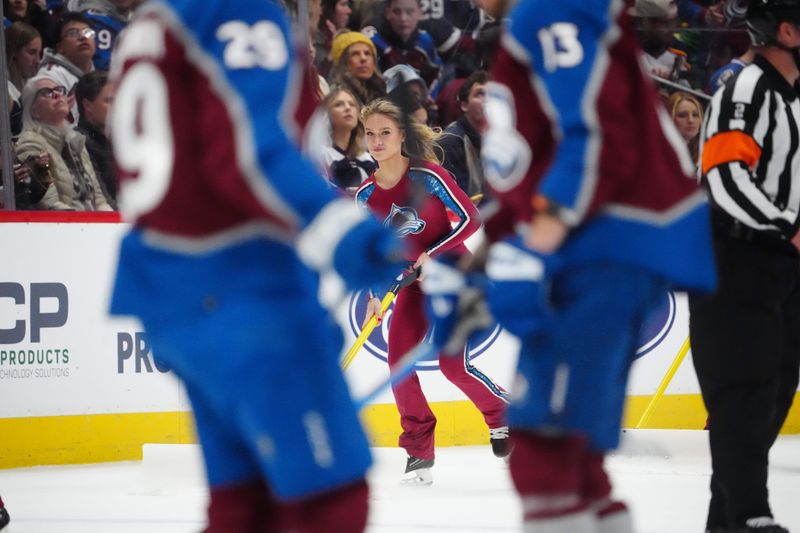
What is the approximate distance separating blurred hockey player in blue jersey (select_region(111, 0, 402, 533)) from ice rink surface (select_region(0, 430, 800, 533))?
221cm

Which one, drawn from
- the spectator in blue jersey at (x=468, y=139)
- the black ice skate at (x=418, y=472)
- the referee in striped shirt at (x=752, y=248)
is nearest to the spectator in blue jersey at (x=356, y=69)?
the spectator in blue jersey at (x=468, y=139)

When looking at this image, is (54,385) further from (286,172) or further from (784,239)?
(286,172)

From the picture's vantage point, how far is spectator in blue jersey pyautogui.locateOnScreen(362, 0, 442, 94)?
7.25 m

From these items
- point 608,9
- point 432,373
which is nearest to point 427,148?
point 432,373

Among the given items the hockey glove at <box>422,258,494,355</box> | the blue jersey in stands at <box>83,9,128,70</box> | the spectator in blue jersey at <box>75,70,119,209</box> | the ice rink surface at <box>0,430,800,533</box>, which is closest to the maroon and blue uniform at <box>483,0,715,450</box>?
the hockey glove at <box>422,258,494,355</box>

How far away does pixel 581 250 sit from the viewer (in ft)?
7.03

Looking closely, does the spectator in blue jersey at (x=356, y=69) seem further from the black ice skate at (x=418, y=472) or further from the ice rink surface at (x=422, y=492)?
the black ice skate at (x=418, y=472)

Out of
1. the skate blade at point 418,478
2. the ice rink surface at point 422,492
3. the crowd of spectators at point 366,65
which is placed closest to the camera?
the ice rink surface at point 422,492

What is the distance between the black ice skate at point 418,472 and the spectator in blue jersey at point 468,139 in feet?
6.20

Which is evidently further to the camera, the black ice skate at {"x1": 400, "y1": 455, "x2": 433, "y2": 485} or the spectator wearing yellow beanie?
the spectator wearing yellow beanie

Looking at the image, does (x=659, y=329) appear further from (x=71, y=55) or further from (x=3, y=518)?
(x=3, y=518)

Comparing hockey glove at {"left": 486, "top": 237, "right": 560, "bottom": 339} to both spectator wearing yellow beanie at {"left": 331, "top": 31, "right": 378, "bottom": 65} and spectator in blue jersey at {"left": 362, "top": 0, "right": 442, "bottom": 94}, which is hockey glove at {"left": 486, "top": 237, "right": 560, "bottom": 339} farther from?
spectator in blue jersey at {"left": 362, "top": 0, "right": 442, "bottom": 94}

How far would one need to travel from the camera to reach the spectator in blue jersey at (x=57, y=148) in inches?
236

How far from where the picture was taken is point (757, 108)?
3.05 meters
